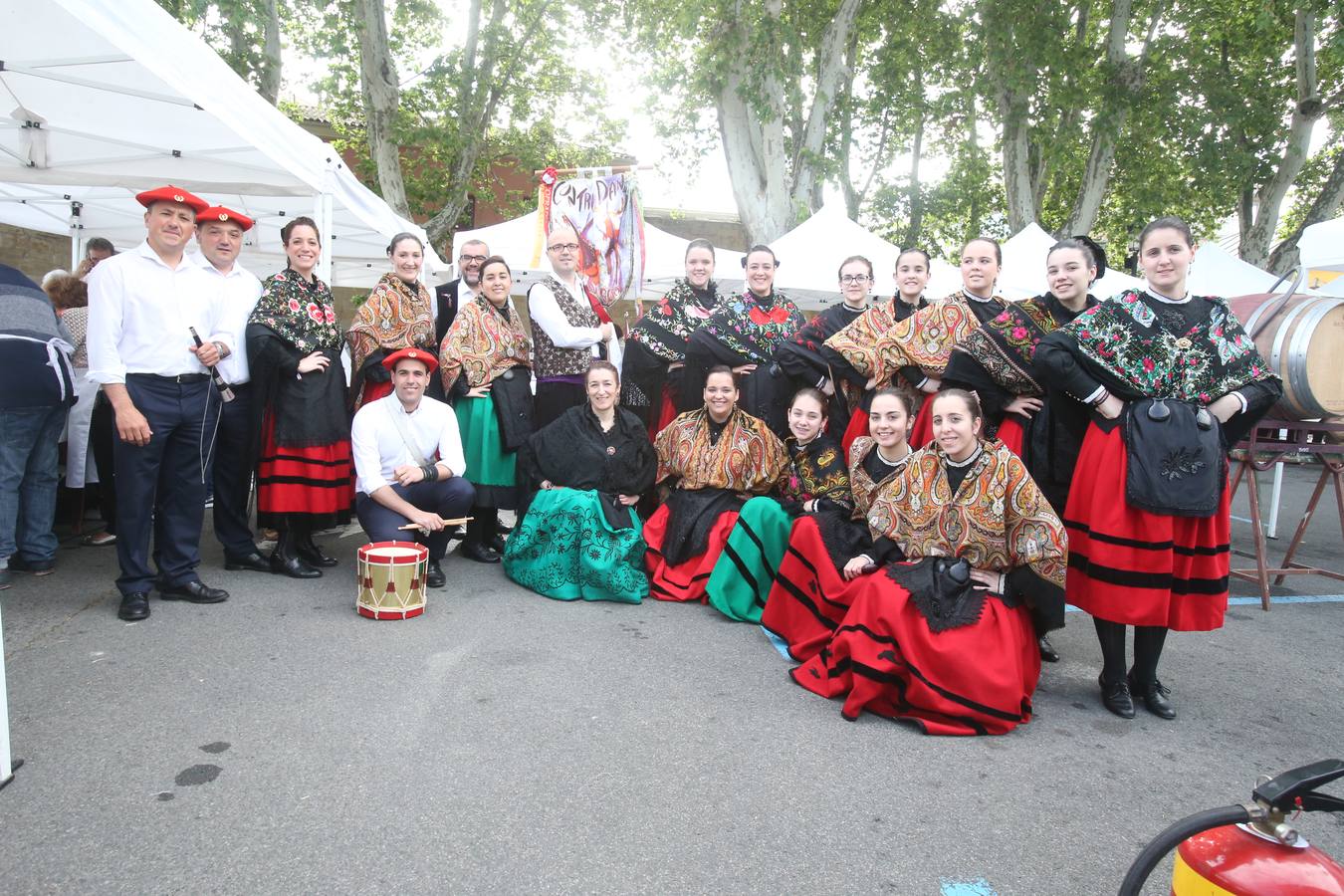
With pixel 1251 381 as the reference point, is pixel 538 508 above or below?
below

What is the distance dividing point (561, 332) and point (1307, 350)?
4.26 meters

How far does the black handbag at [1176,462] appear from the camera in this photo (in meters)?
3.16

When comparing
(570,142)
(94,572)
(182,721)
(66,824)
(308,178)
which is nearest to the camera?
(66,824)

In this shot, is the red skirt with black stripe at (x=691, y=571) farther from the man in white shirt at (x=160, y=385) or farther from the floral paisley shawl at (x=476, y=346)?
the man in white shirt at (x=160, y=385)

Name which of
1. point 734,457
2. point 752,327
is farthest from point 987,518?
point 752,327

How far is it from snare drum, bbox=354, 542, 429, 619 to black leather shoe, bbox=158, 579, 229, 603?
70cm

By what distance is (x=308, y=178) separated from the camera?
5.43m

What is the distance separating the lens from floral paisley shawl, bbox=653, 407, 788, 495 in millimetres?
4625

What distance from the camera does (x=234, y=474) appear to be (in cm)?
438

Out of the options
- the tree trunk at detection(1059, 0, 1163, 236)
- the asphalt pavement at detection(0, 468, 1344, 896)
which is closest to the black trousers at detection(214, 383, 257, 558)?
the asphalt pavement at detection(0, 468, 1344, 896)

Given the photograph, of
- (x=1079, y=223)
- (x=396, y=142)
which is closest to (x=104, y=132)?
(x=396, y=142)

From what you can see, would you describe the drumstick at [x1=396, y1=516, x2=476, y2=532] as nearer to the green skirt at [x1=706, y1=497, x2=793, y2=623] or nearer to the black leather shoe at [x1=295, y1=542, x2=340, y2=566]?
the black leather shoe at [x1=295, y1=542, x2=340, y2=566]

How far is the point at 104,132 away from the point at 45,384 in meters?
1.91

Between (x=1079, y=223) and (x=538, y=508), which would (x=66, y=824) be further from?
(x=1079, y=223)
